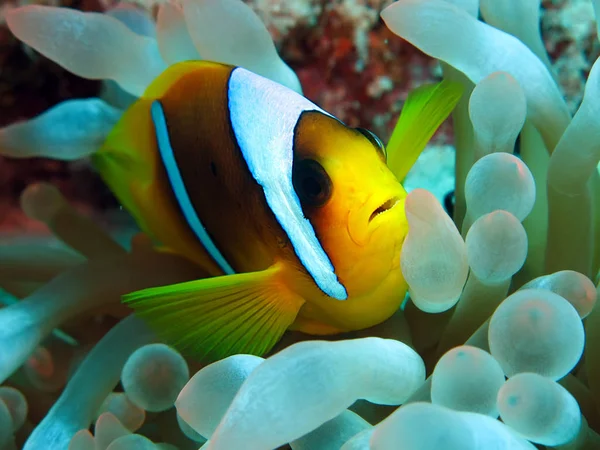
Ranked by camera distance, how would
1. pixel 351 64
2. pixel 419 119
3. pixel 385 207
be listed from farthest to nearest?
pixel 351 64
pixel 419 119
pixel 385 207

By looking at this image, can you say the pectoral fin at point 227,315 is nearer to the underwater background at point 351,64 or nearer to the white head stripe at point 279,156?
the white head stripe at point 279,156

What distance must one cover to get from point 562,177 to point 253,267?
0.37m

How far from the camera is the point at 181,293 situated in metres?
0.68

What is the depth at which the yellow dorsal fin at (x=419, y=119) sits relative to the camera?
773 mm

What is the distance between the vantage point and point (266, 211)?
0.74 meters

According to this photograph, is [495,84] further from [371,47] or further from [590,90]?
[371,47]

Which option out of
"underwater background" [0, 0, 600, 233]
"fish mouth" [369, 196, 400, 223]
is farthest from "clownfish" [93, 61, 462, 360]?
"underwater background" [0, 0, 600, 233]

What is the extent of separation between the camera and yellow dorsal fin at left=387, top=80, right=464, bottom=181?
2.54ft

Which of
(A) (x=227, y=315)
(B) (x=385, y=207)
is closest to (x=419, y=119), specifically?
(B) (x=385, y=207)

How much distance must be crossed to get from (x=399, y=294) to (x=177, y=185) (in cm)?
34

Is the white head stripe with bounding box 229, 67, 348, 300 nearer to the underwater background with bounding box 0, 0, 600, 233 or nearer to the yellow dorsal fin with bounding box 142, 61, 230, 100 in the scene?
the yellow dorsal fin with bounding box 142, 61, 230, 100

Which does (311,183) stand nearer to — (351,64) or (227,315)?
(227,315)

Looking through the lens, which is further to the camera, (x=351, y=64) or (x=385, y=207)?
(x=351, y=64)

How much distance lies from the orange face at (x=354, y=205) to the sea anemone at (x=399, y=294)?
6 centimetres
